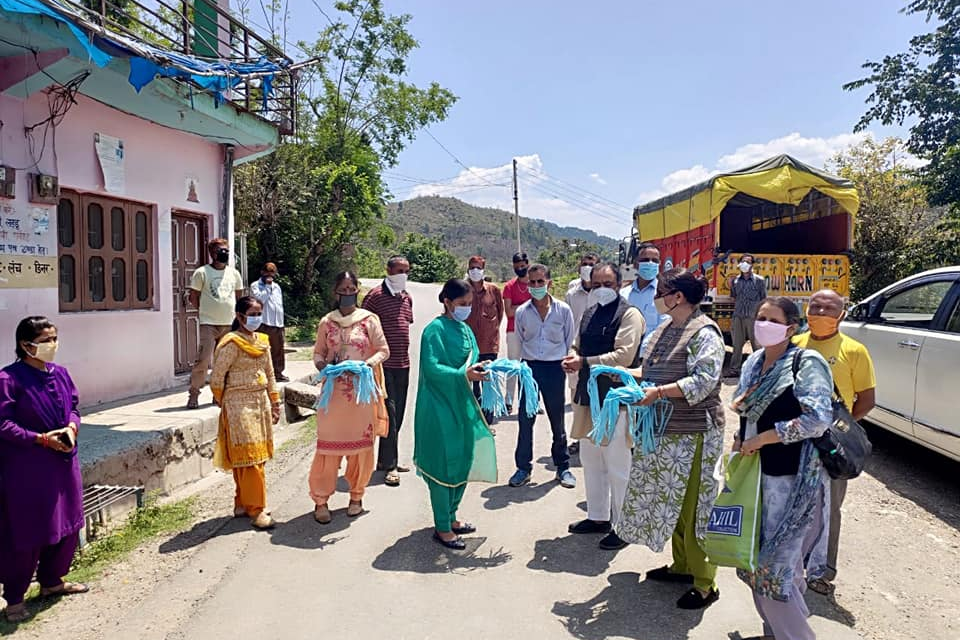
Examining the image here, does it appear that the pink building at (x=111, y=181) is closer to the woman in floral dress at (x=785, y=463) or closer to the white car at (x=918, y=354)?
the woman in floral dress at (x=785, y=463)

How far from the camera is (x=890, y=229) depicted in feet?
54.9

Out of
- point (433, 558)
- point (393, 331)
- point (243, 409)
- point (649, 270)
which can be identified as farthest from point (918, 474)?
point (243, 409)

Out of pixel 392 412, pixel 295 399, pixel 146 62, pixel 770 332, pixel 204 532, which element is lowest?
pixel 204 532

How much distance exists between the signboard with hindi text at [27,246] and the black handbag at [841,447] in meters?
6.18

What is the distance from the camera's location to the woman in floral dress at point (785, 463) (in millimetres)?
2717

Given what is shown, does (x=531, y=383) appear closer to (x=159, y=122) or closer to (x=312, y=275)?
(x=159, y=122)

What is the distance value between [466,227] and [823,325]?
96910 millimetres

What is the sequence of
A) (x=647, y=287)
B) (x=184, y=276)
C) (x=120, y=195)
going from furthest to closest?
(x=184, y=276), (x=120, y=195), (x=647, y=287)

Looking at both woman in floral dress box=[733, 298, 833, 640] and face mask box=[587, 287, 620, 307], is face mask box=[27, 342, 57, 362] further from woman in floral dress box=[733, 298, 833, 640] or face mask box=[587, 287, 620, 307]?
woman in floral dress box=[733, 298, 833, 640]

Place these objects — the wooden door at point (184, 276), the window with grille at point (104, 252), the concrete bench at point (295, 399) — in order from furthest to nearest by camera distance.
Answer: the wooden door at point (184, 276)
the concrete bench at point (295, 399)
the window with grille at point (104, 252)

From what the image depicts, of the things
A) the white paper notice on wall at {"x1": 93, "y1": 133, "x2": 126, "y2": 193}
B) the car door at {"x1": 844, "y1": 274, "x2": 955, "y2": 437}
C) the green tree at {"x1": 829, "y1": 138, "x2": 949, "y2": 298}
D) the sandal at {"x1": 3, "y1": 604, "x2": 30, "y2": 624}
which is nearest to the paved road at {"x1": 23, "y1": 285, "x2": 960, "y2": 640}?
the sandal at {"x1": 3, "y1": 604, "x2": 30, "y2": 624}

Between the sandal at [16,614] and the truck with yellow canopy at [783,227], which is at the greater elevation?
the truck with yellow canopy at [783,227]

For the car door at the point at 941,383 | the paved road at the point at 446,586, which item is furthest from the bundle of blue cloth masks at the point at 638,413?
the car door at the point at 941,383

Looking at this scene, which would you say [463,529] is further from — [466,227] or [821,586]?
[466,227]
